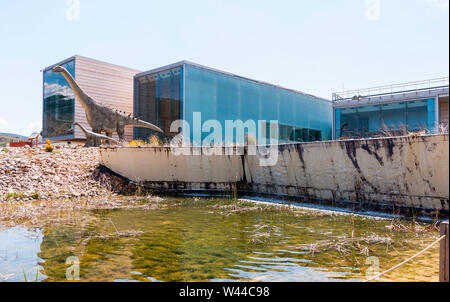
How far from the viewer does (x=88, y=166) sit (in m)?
13.3

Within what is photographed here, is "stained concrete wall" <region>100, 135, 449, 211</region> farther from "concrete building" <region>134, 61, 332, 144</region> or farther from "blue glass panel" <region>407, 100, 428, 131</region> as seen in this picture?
"blue glass panel" <region>407, 100, 428, 131</region>

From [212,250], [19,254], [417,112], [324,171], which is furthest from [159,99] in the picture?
[212,250]

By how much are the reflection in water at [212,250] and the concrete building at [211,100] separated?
1505 cm

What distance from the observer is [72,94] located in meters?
25.5

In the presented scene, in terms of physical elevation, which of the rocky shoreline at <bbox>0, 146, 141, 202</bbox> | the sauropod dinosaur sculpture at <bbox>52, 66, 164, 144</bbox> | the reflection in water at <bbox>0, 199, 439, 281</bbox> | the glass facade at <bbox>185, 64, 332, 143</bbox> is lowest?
the reflection in water at <bbox>0, 199, 439, 281</bbox>

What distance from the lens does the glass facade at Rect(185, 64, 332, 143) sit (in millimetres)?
→ 22359

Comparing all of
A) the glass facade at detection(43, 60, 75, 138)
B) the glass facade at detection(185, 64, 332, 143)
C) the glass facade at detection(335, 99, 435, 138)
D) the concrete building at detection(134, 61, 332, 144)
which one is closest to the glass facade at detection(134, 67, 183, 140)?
the concrete building at detection(134, 61, 332, 144)

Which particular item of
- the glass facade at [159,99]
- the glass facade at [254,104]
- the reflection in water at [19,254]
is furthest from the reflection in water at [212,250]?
the glass facade at [159,99]

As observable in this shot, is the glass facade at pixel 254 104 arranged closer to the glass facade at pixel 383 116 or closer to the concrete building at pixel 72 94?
the glass facade at pixel 383 116

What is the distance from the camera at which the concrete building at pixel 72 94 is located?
2512 cm

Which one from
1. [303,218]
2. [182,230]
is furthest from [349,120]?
[182,230]

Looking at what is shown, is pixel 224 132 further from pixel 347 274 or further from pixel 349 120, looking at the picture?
pixel 347 274
